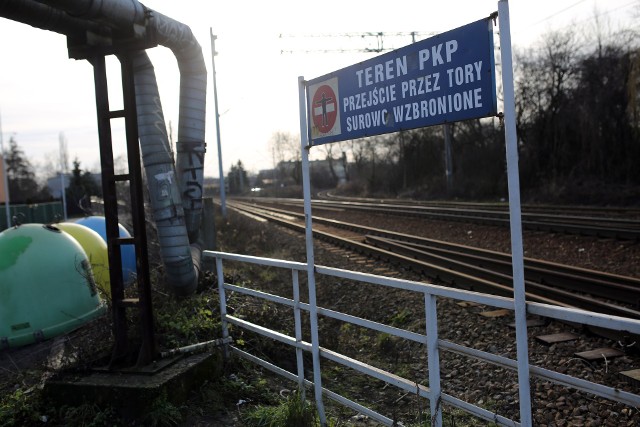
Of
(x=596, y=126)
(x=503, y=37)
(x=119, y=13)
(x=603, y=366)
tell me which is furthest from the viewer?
(x=596, y=126)

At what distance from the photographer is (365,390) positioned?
19.8ft

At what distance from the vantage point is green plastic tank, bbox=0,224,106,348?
7988 mm

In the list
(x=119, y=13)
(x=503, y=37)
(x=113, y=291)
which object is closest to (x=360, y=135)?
(x=503, y=37)

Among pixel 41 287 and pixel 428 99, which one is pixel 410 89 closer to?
pixel 428 99

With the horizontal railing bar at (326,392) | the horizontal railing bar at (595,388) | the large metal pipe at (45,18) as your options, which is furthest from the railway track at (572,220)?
the large metal pipe at (45,18)

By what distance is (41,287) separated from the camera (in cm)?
816

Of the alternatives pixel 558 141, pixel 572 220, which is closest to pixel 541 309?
pixel 572 220

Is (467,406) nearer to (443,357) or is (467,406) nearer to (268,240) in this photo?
(443,357)

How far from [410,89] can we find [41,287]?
672 cm

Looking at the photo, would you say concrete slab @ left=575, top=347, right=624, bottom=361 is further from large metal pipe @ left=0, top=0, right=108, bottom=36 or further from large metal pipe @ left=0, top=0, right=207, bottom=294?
large metal pipe @ left=0, top=0, right=108, bottom=36

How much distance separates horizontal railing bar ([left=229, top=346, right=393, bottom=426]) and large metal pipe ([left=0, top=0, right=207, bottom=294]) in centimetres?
154

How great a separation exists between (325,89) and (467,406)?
2.54 meters

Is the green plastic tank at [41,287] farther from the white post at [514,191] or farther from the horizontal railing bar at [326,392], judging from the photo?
the white post at [514,191]

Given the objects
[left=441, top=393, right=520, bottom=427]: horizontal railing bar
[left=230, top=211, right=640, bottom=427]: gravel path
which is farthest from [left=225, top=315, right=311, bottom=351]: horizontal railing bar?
[left=441, top=393, right=520, bottom=427]: horizontal railing bar
